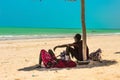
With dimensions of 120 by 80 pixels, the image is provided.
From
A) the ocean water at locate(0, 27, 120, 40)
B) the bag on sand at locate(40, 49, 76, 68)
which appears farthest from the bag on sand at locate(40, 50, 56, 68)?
the ocean water at locate(0, 27, 120, 40)

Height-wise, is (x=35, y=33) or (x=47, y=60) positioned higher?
(x=35, y=33)

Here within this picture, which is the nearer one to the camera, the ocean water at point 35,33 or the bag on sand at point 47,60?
the bag on sand at point 47,60

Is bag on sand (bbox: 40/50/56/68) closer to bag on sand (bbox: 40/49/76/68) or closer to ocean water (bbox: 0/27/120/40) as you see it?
bag on sand (bbox: 40/49/76/68)

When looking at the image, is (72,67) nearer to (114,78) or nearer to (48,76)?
(48,76)

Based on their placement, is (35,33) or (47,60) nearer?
(47,60)

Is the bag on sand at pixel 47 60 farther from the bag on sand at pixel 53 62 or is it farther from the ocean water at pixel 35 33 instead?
the ocean water at pixel 35 33

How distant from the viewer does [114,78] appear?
7875 millimetres

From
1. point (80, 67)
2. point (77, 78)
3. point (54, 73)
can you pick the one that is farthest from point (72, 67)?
point (77, 78)

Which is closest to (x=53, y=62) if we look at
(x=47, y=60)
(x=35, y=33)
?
(x=47, y=60)

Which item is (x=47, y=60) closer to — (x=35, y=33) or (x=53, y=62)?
(x=53, y=62)

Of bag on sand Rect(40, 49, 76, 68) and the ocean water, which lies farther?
the ocean water

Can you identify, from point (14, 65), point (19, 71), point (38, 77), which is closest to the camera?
point (38, 77)

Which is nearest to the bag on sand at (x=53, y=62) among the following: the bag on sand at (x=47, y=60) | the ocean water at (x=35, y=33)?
the bag on sand at (x=47, y=60)

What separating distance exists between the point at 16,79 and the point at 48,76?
2.55ft
